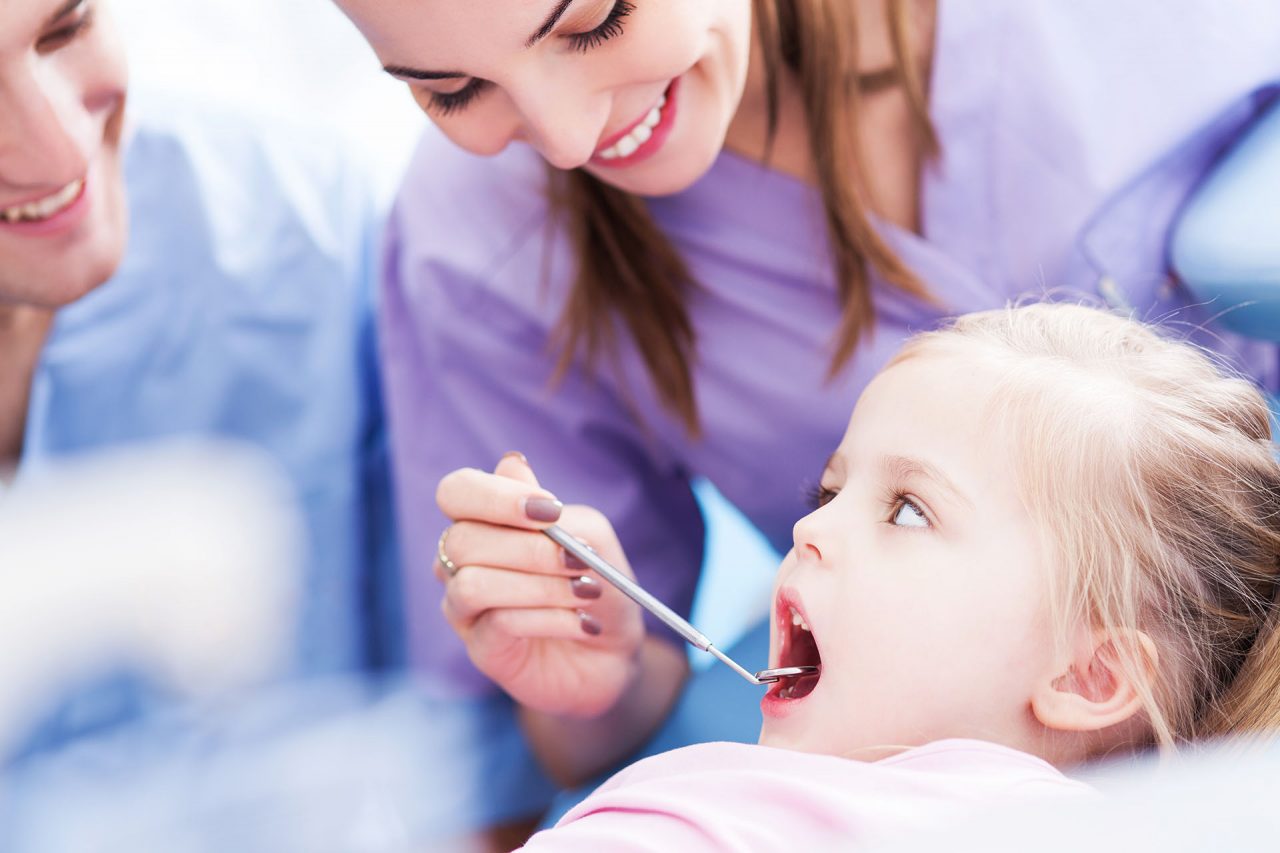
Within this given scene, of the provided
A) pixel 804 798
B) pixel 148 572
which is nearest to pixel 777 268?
pixel 804 798

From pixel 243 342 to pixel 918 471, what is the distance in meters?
0.78

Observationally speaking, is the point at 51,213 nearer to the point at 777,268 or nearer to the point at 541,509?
the point at 541,509

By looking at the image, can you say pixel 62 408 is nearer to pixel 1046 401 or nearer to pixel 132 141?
pixel 132 141

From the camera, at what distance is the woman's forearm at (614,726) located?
1.14 m

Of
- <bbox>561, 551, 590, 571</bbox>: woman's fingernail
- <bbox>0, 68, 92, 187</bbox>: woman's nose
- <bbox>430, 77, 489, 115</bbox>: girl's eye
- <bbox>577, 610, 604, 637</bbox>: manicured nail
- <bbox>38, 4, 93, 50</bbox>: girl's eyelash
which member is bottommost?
<bbox>577, 610, 604, 637</bbox>: manicured nail

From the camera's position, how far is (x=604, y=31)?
0.82m

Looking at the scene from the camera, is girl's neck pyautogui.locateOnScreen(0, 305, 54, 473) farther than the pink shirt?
Yes

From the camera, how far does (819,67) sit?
1065mm

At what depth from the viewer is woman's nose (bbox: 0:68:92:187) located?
0.87m

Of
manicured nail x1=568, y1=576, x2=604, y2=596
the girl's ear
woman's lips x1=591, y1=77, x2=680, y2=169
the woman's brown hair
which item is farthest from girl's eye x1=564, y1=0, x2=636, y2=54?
the girl's ear

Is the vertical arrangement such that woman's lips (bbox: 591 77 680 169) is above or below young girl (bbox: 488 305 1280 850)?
above

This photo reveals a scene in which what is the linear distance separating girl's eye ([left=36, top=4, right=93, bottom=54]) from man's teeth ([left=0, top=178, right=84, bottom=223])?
0.11 meters

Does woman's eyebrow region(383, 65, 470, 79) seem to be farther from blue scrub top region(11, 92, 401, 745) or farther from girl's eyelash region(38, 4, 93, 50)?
blue scrub top region(11, 92, 401, 745)

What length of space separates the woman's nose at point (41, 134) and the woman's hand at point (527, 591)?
0.36 meters
